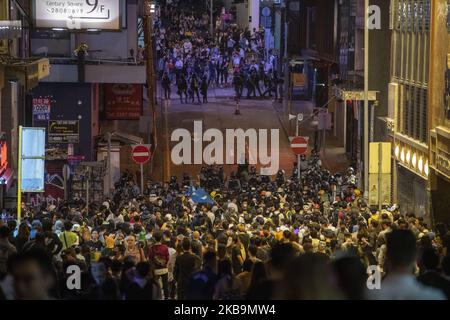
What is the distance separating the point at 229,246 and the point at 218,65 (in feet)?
154

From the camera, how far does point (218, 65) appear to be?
Result: 65.1 m

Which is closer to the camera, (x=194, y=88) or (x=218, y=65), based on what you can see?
(x=194, y=88)

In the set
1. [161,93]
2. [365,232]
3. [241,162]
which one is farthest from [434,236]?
[161,93]

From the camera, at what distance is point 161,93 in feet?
205

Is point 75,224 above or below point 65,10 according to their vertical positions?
below

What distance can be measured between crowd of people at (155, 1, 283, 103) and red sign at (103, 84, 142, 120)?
17.0m

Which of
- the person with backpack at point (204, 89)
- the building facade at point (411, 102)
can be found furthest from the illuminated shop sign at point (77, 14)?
the person with backpack at point (204, 89)

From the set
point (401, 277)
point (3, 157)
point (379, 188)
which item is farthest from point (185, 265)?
point (3, 157)

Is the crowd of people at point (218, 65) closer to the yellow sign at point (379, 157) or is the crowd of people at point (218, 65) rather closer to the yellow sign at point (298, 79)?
the yellow sign at point (298, 79)

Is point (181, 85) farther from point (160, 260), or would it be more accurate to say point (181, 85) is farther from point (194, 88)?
point (160, 260)

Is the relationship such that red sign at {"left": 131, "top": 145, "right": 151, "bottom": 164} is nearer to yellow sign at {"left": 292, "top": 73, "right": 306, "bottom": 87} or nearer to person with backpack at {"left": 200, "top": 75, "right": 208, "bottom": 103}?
yellow sign at {"left": 292, "top": 73, "right": 306, "bottom": 87}

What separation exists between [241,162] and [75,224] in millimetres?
16776

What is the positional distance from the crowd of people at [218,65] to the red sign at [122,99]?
1698 cm
